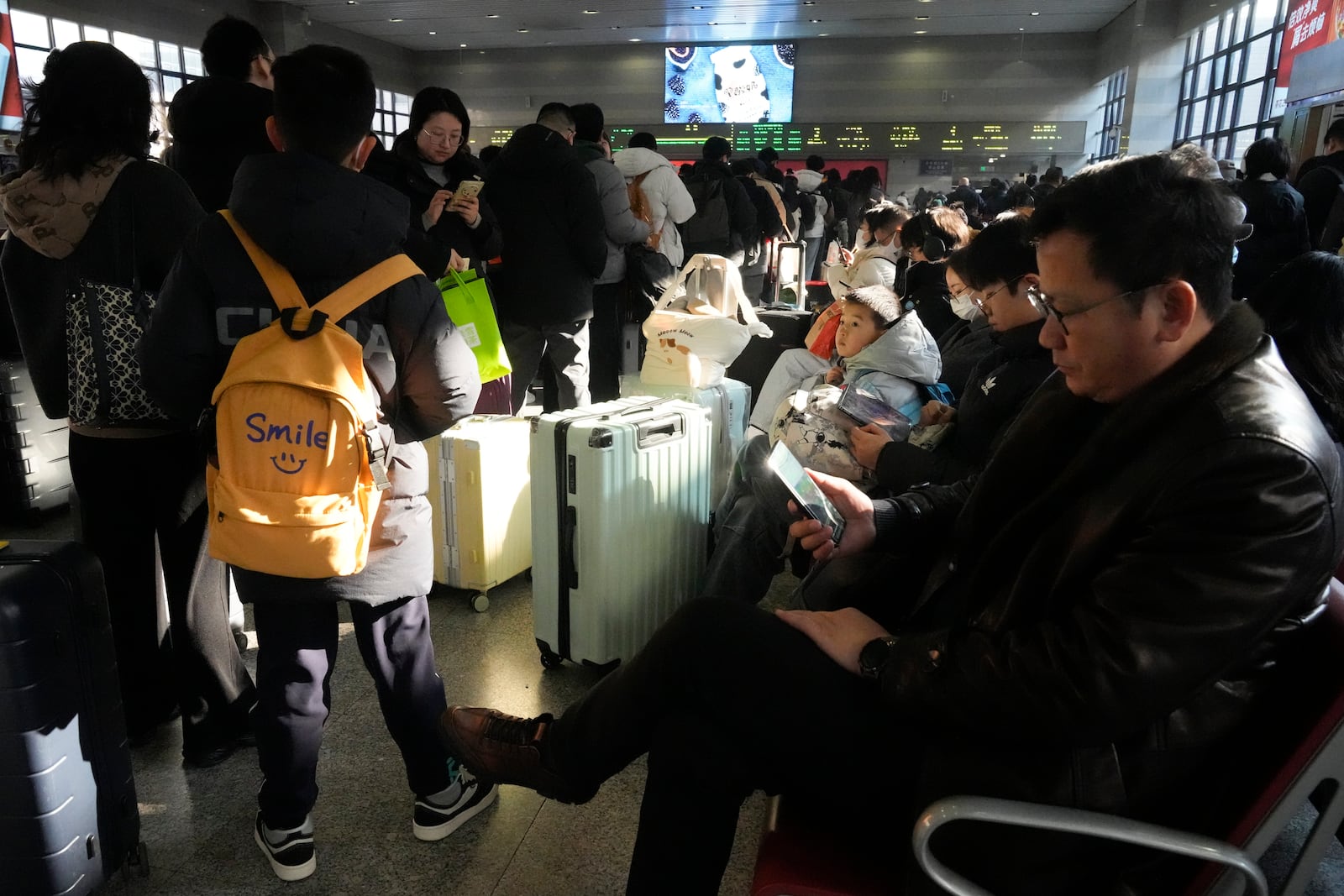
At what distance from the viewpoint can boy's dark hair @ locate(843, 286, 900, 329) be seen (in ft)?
9.53

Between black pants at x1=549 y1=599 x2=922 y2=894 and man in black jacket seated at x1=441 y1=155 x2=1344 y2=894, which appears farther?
black pants at x1=549 y1=599 x2=922 y2=894

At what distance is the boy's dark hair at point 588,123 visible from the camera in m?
4.61

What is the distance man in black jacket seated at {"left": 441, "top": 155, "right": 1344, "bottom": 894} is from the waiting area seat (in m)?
0.04

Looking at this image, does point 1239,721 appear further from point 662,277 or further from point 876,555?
point 662,277

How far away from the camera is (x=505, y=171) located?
3.81 m

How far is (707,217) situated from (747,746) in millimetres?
6360

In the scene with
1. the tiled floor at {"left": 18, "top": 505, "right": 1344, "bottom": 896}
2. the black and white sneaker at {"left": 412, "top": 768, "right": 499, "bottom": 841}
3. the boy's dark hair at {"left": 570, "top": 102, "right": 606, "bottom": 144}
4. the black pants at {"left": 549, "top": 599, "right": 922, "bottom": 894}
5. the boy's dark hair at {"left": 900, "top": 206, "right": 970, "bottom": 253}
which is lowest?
the tiled floor at {"left": 18, "top": 505, "right": 1344, "bottom": 896}

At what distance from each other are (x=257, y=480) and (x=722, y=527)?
1.51 m

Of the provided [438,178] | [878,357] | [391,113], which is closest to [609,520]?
[878,357]

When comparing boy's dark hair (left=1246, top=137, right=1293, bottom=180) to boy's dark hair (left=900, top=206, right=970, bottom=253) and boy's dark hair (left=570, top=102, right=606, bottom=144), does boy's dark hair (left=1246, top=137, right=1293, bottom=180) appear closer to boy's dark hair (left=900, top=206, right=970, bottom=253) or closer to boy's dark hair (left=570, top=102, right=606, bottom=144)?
boy's dark hair (left=900, top=206, right=970, bottom=253)

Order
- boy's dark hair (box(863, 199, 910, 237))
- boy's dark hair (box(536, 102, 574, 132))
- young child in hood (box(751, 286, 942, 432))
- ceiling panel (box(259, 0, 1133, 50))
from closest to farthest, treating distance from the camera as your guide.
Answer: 1. young child in hood (box(751, 286, 942, 432))
2. boy's dark hair (box(536, 102, 574, 132))
3. boy's dark hair (box(863, 199, 910, 237))
4. ceiling panel (box(259, 0, 1133, 50))

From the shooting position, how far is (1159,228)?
1.13 metres

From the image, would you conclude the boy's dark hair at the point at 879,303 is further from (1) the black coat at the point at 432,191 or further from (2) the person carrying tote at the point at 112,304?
(2) the person carrying tote at the point at 112,304

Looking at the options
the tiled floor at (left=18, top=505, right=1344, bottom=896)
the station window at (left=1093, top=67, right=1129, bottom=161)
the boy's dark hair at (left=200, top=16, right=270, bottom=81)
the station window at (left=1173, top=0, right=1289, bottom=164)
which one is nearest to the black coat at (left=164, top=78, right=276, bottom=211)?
the boy's dark hair at (left=200, top=16, right=270, bottom=81)
